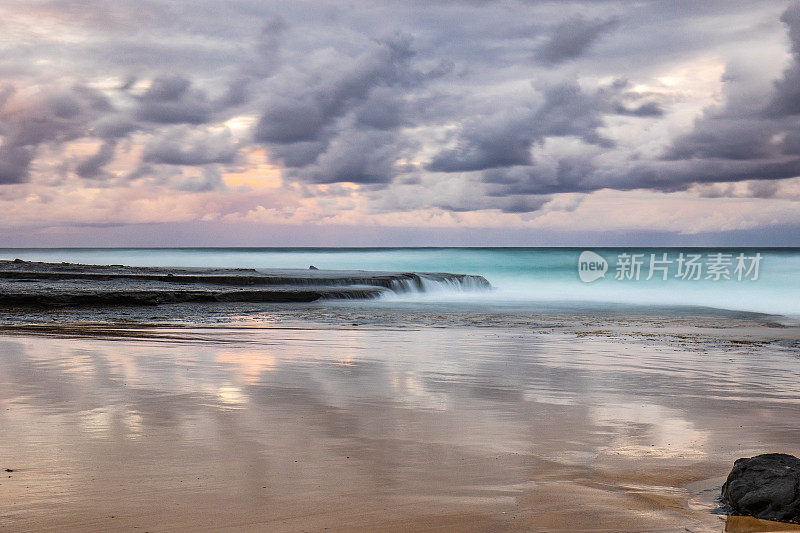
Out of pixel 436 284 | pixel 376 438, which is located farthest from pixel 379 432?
pixel 436 284

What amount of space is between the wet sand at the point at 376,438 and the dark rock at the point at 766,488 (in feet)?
0.30

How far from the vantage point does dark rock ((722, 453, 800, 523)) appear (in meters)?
3.38

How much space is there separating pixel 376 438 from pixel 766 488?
2387mm

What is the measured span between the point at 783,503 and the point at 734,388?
4.21 metres

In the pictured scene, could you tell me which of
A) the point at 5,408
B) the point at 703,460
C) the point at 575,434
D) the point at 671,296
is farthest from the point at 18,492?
the point at 671,296

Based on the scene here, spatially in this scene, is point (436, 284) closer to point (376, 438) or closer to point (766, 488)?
point (376, 438)

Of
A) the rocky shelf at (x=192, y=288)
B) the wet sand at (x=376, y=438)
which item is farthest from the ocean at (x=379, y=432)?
the rocky shelf at (x=192, y=288)

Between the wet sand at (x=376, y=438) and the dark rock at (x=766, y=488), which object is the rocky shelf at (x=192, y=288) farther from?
the dark rock at (x=766, y=488)

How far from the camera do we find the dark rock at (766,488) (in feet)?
11.1

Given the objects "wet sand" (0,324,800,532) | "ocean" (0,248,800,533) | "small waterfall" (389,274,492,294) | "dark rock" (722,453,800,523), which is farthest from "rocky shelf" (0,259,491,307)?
"dark rock" (722,453,800,523)

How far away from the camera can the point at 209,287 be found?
84.6 ft

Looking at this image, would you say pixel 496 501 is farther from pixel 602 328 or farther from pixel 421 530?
pixel 602 328

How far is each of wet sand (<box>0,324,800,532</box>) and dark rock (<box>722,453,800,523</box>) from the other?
0.09m

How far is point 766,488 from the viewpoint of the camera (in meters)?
3.45
